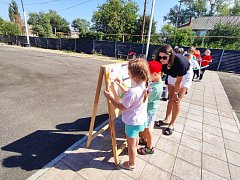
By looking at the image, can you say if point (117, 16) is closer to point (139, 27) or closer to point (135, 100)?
point (139, 27)

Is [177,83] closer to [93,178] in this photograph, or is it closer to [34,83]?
[93,178]

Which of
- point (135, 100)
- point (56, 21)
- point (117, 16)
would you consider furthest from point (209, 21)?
point (56, 21)

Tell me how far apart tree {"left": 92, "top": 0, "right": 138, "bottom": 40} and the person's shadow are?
2863 cm

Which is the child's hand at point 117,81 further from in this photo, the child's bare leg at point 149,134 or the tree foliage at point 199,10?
the tree foliage at point 199,10

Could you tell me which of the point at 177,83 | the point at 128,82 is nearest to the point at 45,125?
the point at 128,82

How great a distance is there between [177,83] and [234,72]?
39.4 feet

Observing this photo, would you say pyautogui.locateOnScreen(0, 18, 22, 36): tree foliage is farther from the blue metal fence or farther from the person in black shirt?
the person in black shirt

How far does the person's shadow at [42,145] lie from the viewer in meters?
2.20

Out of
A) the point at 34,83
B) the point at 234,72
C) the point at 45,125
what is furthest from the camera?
the point at 234,72

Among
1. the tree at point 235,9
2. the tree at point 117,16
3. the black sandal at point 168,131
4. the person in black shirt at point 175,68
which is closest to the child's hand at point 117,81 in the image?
the person in black shirt at point 175,68

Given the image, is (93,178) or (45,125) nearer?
(93,178)

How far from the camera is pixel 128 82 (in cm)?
248

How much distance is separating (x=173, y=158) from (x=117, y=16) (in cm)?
3250

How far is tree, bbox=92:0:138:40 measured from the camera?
2995 cm
